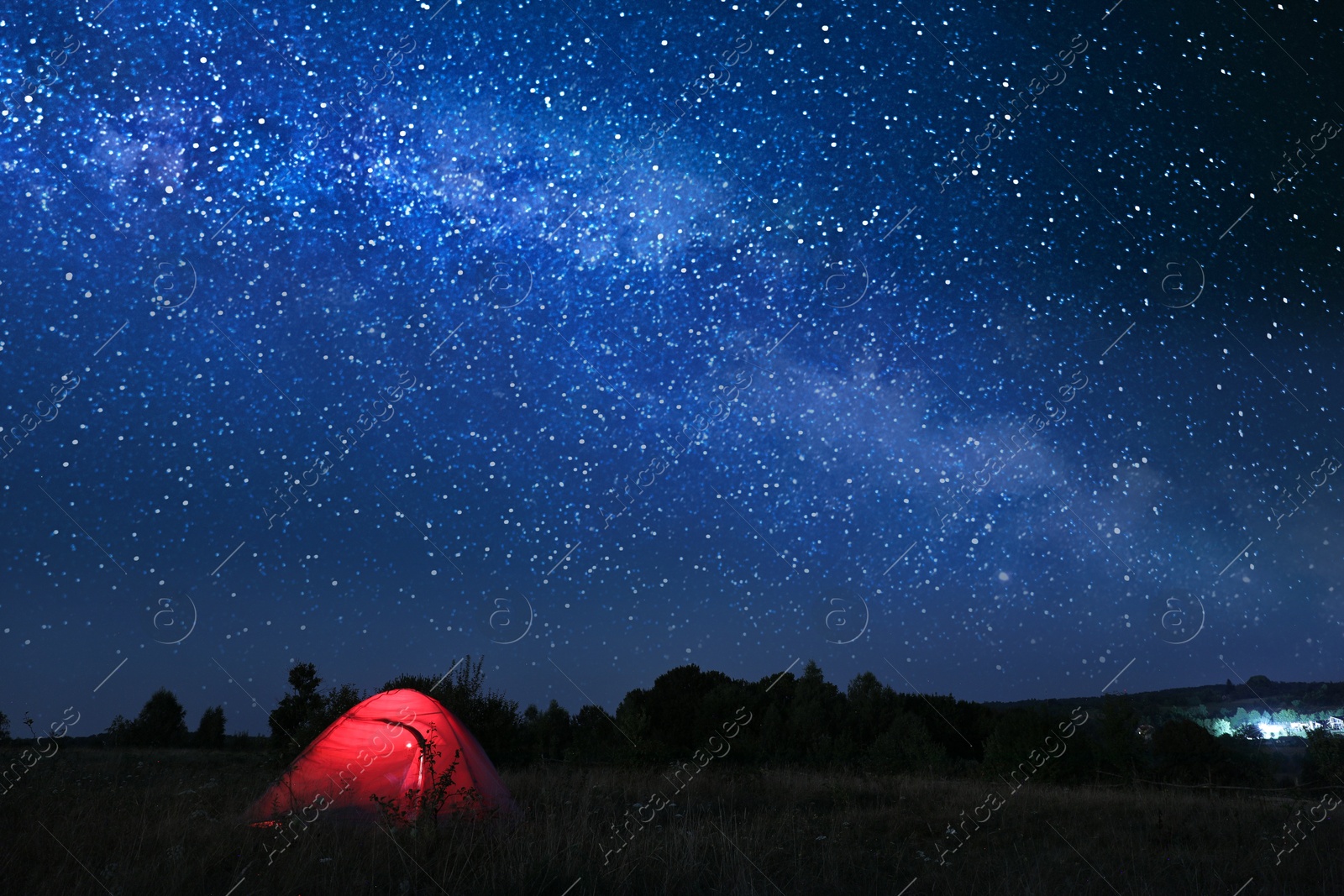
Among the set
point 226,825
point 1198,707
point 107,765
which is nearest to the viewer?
point 226,825

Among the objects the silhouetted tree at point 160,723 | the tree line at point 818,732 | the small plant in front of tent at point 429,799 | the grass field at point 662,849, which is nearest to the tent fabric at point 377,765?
the small plant in front of tent at point 429,799

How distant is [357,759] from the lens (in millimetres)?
6988

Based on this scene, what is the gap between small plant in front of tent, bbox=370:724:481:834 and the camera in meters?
5.59

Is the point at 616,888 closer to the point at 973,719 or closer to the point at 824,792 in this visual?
the point at 824,792

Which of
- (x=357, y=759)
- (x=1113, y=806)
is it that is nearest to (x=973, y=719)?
(x=1113, y=806)

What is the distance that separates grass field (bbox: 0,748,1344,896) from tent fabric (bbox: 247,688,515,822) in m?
0.41

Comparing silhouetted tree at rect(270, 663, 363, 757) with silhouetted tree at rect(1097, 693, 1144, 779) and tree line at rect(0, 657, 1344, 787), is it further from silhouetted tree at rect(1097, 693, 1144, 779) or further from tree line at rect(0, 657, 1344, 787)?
silhouetted tree at rect(1097, 693, 1144, 779)

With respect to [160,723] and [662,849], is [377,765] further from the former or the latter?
[160,723]

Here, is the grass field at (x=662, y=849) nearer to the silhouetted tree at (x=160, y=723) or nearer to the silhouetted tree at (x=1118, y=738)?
the silhouetted tree at (x=1118, y=738)

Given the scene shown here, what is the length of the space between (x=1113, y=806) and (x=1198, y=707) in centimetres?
3624

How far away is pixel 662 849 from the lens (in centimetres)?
506

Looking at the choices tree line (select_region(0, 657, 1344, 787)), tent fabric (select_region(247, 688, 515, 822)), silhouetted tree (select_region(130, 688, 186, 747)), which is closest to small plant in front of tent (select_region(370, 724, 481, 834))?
tent fabric (select_region(247, 688, 515, 822))

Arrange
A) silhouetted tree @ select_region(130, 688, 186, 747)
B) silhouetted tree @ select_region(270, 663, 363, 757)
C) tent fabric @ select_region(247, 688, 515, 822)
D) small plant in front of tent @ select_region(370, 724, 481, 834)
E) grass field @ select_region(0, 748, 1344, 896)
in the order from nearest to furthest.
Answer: grass field @ select_region(0, 748, 1344, 896)
small plant in front of tent @ select_region(370, 724, 481, 834)
tent fabric @ select_region(247, 688, 515, 822)
silhouetted tree @ select_region(270, 663, 363, 757)
silhouetted tree @ select_region(130, 688, 186, 747)

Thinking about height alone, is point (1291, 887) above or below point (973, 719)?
above
